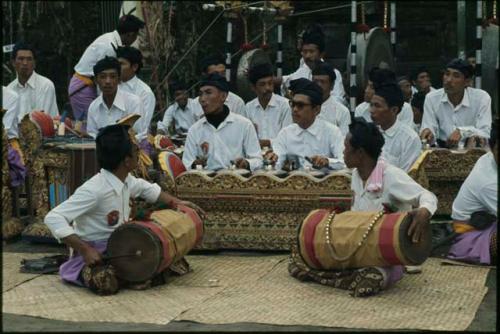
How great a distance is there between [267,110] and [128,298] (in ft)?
13.4

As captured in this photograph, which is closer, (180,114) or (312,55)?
(312,55)

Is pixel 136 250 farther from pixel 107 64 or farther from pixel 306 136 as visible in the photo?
pixel 107 64

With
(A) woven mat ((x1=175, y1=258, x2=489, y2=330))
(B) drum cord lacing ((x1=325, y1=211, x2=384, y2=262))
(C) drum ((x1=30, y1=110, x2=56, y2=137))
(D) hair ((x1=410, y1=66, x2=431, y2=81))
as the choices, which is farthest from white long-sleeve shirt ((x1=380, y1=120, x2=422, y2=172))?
(D) hair ((x1=410, y1=66, x2=431, y2=81))

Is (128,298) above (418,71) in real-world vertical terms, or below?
below

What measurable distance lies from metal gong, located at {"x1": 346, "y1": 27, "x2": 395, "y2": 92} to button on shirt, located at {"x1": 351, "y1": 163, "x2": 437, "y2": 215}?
4.46 meters

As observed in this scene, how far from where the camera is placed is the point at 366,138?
6.79 m

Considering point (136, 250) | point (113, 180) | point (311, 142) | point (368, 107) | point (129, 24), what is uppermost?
point (129, 24)

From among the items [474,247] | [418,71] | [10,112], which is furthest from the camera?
[418,71]

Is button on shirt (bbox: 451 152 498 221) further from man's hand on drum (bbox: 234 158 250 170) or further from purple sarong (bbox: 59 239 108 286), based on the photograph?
purple sarong (bbox: 59 239 108 286)

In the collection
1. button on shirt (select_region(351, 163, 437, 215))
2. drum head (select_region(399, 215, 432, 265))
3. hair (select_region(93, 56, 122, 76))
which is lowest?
drum head (select_region(399, 215, 432, 265))

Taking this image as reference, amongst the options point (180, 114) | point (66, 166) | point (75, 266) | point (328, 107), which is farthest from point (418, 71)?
point (75, 266)

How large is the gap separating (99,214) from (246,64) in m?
5.47

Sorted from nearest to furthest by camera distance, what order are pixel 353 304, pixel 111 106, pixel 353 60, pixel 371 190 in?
pixel 353 304 < pixel 371 190 < pixel 111 106 < pixel 353 60

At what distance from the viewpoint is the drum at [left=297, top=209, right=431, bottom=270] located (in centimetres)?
645
